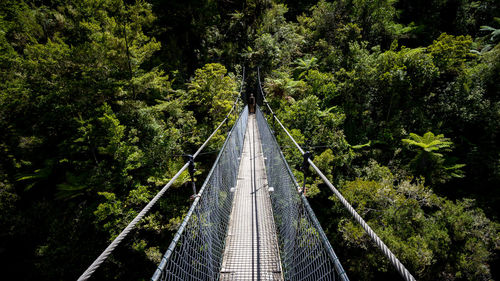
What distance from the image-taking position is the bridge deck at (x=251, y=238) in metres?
1.74

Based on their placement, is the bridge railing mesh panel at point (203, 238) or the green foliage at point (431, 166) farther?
the green foliage at point (431, 166)

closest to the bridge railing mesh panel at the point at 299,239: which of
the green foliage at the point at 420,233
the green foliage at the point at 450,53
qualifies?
the green foliage at the point at 420,233

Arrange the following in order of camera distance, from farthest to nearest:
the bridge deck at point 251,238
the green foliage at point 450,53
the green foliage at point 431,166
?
the green foliage at point 450,53 < the green foliage at point 431,166 < the bridge deck at point 251,238

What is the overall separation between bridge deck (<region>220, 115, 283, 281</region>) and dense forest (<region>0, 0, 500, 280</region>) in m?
3.66

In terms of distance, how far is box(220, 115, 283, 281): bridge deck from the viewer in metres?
1.74

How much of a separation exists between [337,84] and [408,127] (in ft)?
12.7

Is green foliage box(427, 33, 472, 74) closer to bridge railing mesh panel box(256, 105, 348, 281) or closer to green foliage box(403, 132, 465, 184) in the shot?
green foliage box(403, 132, 465, 184)

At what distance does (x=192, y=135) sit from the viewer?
27.5ft

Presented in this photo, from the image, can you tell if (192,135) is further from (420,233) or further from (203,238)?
(420,233)

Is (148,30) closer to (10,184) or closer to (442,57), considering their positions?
(10,184)

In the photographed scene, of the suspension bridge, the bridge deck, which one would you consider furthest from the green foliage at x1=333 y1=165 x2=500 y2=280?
the suspension bridge

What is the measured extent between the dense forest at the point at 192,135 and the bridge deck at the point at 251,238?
366 cm

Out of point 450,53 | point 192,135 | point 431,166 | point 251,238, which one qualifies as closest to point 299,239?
point 251,238

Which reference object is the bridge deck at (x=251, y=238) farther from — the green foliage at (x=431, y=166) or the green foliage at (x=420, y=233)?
the green foliage at (x=431, y=166)
